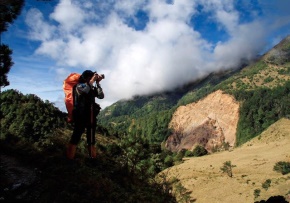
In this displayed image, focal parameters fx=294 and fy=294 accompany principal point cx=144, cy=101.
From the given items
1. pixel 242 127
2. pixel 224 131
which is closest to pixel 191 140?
pixel 224 131

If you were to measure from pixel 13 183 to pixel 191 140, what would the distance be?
156 m

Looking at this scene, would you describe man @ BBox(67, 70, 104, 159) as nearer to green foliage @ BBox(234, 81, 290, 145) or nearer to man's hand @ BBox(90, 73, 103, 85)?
man's hand @ BBox(90, 73, 103, 85)

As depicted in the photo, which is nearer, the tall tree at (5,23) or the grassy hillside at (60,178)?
the grassy hillside at (60,178)

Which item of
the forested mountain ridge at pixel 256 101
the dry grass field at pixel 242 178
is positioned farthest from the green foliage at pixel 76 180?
the forested mountain ridge at pixel 256 101

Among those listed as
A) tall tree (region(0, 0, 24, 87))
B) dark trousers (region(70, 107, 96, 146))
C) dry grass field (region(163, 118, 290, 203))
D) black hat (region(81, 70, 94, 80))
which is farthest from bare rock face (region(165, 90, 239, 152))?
black hat (region(81, 70, 94, 80))

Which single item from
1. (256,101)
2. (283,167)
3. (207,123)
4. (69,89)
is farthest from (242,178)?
(207,123)

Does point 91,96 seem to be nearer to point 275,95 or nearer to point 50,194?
point 50,194

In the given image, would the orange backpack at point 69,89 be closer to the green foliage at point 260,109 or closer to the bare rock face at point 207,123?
the green foliage at point 260,109

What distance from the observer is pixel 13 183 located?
7703 mm

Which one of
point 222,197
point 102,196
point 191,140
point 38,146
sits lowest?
point 222,197

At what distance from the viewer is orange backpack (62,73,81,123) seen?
24.1 ft

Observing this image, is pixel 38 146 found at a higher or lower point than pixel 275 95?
lower

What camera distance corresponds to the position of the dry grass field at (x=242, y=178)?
49.4 m

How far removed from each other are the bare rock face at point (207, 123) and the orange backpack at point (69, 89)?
140m
